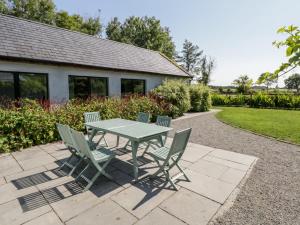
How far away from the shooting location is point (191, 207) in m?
3.01

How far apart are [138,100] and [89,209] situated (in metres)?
7.32

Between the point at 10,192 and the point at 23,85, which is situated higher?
the point at 23,85

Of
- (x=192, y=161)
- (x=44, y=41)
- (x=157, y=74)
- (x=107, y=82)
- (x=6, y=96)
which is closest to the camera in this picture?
(x=192, y=161)

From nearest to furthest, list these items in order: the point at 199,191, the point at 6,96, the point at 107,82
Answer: the point at 199,191
the point at 6,96
the point at 107,82

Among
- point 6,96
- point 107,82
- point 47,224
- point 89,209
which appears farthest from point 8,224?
point 107,82

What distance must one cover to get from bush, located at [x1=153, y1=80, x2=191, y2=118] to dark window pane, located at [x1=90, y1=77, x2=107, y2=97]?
3.09m

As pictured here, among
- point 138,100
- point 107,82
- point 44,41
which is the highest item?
point 44,41

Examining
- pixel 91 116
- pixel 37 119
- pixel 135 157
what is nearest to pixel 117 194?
pixel 135 157

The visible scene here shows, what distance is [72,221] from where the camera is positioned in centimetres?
268

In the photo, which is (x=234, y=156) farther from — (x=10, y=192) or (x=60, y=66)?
(x=60, y=66)

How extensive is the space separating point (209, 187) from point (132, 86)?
10.1 meters

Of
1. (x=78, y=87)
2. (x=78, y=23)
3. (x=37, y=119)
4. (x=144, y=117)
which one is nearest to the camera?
(x=37, y=119)

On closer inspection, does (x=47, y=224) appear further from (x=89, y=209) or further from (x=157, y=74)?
(x=157, y=74)

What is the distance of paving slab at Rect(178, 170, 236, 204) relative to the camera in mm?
3338
